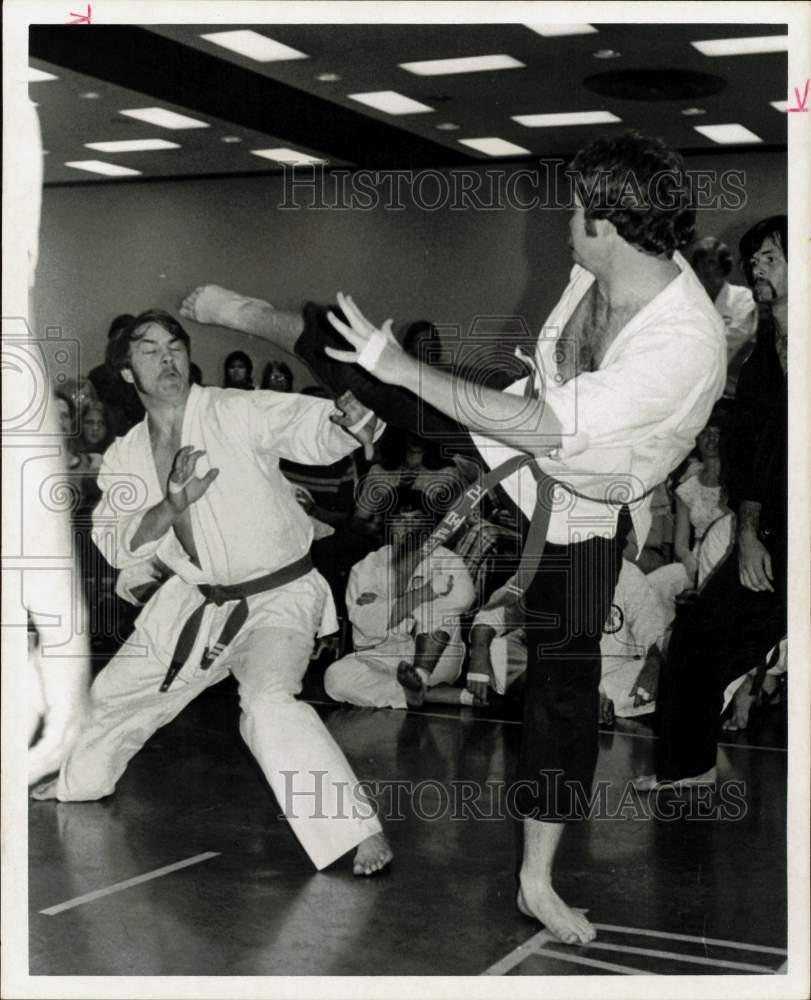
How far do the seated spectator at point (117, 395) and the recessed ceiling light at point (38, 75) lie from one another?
578mm

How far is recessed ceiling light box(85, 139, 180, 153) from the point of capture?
12.1 ft

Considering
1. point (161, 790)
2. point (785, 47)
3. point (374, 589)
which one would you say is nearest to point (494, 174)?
point (785, 47)

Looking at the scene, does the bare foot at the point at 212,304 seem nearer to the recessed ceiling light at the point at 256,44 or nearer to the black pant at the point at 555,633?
the black pant at the point at 555,633

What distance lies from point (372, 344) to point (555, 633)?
0.82 metres

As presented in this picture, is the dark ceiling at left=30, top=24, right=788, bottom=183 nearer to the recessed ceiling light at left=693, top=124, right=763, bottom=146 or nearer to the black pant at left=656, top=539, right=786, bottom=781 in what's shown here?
the recessed ceiling light at left=693, top=124, right=763, bottom=146

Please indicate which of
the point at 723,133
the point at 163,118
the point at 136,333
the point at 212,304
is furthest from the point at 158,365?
the point at 723,133

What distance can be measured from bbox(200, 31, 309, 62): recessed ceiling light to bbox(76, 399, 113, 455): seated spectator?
0.90m

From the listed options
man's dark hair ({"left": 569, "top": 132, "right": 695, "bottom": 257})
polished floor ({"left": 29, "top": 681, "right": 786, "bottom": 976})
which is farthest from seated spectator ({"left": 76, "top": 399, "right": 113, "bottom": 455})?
man's dark hair ({"left": 569, "top": 132, "right": 695, "bottom": 257})

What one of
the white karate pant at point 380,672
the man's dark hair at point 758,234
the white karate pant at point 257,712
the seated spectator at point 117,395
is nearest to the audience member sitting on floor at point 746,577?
the man's dark hair at point 758,234

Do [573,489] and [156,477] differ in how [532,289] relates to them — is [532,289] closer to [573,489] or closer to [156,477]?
[573,489]

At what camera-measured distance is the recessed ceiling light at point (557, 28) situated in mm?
3588

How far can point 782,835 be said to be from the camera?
12.3 ft

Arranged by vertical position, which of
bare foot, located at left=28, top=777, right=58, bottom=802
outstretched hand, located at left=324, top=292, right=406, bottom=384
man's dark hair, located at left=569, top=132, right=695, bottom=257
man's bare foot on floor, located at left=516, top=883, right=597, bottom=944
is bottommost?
man's bare foot on floor, located at left=516, top=883, right=597, bottom=944

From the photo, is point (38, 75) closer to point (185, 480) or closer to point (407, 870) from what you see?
point (185, 480)
